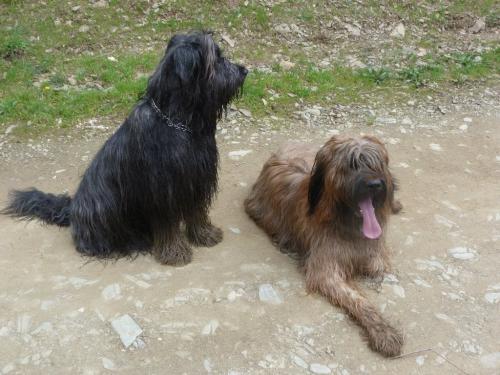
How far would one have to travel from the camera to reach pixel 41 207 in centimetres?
474

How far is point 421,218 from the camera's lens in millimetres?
4930

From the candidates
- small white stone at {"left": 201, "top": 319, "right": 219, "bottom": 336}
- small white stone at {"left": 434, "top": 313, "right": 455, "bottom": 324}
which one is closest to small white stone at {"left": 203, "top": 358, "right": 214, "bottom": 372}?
small white stone at {"left": 201, "top": 319, "right": 219, "bottom": 336}

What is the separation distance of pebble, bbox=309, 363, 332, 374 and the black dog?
4.43 ft

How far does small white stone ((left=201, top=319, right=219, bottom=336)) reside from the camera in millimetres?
3670

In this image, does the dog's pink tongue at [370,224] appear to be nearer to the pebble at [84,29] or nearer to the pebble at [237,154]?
the pebble at [237,154]

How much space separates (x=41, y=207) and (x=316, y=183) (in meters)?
2.40

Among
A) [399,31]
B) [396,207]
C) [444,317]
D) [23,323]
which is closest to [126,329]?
[23,323]

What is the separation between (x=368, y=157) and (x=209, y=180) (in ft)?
3.88

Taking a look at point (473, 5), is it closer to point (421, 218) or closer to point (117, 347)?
point (421, 218)

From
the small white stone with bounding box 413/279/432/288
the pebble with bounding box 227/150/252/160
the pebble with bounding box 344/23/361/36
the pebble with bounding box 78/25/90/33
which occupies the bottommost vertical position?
the pebble with bounding box 227/150/252/160

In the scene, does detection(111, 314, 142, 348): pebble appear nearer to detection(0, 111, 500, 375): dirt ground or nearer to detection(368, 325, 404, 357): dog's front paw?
detection(0, 111, 500, 375): dirt ground

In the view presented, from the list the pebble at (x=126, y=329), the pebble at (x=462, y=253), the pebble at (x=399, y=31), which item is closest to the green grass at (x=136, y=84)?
the pebble at (x=399, y=31)

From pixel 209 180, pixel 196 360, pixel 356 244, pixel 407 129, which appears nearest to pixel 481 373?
pixel 356 244

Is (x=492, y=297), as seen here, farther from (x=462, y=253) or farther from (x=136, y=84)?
(x=136, y=84)
